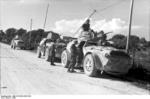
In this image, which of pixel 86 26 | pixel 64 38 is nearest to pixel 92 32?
pixel 86 26

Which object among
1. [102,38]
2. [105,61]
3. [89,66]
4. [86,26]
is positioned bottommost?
[89,66]

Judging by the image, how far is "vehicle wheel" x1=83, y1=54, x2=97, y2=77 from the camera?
10.1 metres

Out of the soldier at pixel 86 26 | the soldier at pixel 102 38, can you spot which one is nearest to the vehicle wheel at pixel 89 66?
the soldier at pixel 102 38

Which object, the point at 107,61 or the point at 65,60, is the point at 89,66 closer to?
the point at 107,61

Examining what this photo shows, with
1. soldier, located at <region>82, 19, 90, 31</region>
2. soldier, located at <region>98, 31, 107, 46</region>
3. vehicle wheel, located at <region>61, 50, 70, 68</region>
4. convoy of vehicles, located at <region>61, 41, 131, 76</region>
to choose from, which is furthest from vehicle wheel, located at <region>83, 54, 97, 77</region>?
soldier, located at <region>82, 19, 90, 31</region>

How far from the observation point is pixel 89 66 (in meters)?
10.5

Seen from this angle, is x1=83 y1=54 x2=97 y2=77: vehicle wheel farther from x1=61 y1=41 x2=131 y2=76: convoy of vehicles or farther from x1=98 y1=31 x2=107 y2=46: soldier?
x1=98 y1=31 x2=107 y2=46: soldier

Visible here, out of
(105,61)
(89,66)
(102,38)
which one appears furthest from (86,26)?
(105,61)

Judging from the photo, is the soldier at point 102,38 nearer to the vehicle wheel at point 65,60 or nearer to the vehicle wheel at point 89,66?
the vehicle wheel at point 89,66

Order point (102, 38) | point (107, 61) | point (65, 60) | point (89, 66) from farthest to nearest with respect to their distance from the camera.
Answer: point (65, 60) → point (102, 38) → point (89, 66) → point (107, 61)

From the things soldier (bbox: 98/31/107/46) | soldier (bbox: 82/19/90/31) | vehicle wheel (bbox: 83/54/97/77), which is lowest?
vehicle wheel (bbox: 83/54/97/77)

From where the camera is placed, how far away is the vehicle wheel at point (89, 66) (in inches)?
399

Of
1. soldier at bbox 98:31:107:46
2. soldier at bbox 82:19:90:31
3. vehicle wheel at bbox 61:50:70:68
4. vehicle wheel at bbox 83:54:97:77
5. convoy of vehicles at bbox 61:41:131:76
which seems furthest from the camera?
soldier at bbox 82:19:90:31

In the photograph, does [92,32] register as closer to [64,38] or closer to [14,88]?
[64,38]
